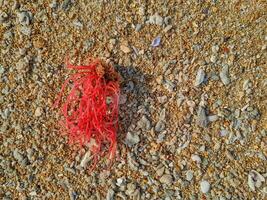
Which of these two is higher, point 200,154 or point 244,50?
point 244,50

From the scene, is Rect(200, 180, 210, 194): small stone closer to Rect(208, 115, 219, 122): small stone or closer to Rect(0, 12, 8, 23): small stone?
Rect(208, 115, 219, 122): small stone

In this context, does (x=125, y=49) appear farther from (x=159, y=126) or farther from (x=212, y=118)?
(x=212, y=118)

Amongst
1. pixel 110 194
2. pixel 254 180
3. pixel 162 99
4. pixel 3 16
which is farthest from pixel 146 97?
pixel 3 16

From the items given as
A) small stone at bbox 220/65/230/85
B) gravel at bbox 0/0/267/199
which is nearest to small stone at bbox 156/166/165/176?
gravel at bbox 0/0/267/199

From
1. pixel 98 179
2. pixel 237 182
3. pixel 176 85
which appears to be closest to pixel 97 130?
pixel 98 179

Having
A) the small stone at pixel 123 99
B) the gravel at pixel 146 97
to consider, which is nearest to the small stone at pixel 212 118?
the gravel at pixel 146 97

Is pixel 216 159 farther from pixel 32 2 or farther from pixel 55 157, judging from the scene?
pixel 32 2
